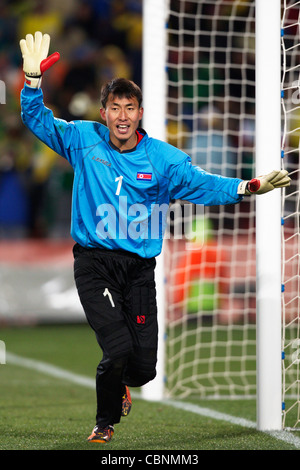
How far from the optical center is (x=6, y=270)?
38.2 ft

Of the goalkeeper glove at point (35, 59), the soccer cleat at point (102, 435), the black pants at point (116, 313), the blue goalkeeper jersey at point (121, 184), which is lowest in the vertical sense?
the soccer cleat at point (102, 435)

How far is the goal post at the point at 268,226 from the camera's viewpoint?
5.06 metres

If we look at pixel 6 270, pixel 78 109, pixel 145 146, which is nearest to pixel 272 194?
pixel 145 146

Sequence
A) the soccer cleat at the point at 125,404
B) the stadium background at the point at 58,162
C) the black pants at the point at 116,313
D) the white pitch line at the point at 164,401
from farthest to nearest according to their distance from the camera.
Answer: the stadium background at the point at 58,162 → the soccer cleat at the point at 125,404 → the white pitch line at the point at 164,401 → the black pants at the point at 116,313

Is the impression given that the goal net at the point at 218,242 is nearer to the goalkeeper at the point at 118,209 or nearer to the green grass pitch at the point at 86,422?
the green grass pitch at the point at 86,422

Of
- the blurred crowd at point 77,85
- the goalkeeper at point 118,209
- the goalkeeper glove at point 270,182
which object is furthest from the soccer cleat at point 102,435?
the blurred crowd at point 77,85

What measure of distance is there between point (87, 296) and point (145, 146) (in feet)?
2.83

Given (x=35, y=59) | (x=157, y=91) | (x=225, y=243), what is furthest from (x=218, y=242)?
(x=35, y=59)

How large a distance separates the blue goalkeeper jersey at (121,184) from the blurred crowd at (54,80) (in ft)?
26.9

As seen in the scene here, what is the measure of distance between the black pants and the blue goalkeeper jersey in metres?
0.08

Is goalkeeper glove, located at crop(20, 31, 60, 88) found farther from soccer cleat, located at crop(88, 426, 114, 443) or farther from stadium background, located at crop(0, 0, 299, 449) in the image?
stadium background, located at crop(0, 0, 299, 449)

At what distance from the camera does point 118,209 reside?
450 centimetres

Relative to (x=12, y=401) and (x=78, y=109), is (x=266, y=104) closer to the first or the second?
(x=12, y=401)
